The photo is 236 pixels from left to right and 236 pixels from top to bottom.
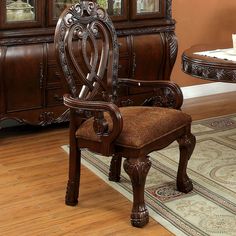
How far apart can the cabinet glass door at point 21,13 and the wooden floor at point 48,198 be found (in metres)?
0.88

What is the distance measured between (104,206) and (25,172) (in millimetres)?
723

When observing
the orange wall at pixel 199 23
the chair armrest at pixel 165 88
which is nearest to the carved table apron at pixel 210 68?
the chair armrest at pixel 165 88

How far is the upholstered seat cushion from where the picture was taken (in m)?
2.41

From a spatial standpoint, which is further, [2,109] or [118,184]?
[2,109]

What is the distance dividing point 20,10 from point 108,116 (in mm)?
1458

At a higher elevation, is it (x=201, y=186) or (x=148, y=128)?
(x=148, y=128)

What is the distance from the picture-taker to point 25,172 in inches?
126

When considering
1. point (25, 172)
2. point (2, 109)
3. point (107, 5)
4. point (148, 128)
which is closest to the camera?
point (148, 128)

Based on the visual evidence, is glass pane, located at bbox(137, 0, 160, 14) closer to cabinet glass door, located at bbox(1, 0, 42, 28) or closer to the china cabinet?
the china cabinet

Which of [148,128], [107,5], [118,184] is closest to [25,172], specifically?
[118,184]

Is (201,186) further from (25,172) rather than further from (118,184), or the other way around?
Answer: (25,172)

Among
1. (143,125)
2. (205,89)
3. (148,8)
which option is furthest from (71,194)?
(205,89)

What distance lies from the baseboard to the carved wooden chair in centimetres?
209

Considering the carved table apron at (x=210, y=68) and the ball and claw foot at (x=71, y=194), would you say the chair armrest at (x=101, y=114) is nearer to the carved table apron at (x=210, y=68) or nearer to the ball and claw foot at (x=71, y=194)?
the ball and claw foot at (x=71, y=194)
